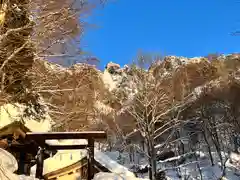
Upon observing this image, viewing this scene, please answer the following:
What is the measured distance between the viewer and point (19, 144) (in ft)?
34.7

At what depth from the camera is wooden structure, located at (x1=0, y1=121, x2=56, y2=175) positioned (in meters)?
9.62

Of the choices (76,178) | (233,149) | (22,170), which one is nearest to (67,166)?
(76,178)

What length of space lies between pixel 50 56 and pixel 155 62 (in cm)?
1061

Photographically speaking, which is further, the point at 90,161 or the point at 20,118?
the point at 20,118

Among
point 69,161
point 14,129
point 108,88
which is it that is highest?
point 108,88

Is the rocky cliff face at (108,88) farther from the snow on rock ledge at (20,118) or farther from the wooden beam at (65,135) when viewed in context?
the wooden beam at (65,135)

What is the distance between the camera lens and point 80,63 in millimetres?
8367

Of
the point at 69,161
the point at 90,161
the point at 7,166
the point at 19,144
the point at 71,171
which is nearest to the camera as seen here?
the point at 7,166

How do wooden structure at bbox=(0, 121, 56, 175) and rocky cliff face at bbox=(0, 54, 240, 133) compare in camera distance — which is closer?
rocky cliff face at bbox=(0, 54, 240, 133)

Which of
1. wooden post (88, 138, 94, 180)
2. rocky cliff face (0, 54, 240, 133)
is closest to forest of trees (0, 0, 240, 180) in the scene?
rocky cliff face (0, 54, 240, 133)

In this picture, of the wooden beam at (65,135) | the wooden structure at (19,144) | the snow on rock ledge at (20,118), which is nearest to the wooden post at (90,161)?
the wooden beam at (65,135)

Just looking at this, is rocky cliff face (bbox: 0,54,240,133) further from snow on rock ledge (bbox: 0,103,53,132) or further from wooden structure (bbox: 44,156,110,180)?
wooden structure (bbox: 44,156,110,180)

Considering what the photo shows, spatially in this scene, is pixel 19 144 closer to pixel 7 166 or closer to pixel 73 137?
pixel 73 137

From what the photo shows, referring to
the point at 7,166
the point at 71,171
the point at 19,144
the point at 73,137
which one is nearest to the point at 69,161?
the point at 71,171
